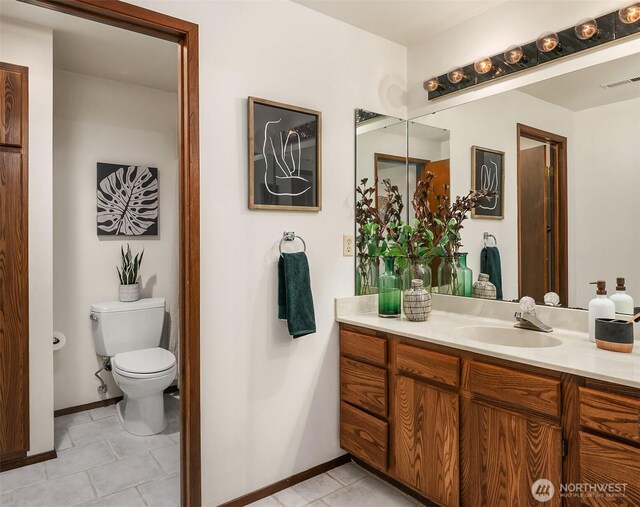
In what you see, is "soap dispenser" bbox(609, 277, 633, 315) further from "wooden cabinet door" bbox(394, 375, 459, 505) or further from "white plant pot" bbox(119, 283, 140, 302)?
"white plant pot" bbox(119, 283, 140, 302)

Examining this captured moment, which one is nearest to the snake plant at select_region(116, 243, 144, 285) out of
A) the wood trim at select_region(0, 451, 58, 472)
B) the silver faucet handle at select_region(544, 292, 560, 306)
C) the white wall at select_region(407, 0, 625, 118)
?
the wood trim at select_region(0, 451, 58, 472)

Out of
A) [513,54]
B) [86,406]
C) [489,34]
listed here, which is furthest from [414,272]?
[86,406]

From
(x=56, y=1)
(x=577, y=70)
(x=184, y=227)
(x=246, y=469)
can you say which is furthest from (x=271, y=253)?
(x=577, y=70)

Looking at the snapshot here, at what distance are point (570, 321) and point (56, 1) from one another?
2.47 metres

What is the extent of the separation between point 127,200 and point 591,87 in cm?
301

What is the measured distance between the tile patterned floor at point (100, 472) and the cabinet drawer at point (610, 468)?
69.4 inches

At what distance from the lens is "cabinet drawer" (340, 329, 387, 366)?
2.02 metres

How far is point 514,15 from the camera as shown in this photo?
206cm

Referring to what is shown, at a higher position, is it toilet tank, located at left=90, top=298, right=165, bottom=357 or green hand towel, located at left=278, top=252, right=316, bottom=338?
green hand towel, located at left=278, top=252, right=316, bottom=338

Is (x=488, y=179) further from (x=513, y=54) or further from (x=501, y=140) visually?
(x=513, y=54)

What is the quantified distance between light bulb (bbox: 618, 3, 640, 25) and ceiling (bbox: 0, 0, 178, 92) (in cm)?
218

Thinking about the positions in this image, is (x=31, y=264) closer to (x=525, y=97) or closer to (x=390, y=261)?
(x=390, y=261)

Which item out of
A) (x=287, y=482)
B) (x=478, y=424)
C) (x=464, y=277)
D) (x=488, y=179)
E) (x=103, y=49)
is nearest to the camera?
(x=478, y=424)

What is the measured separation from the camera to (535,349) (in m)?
1.55
